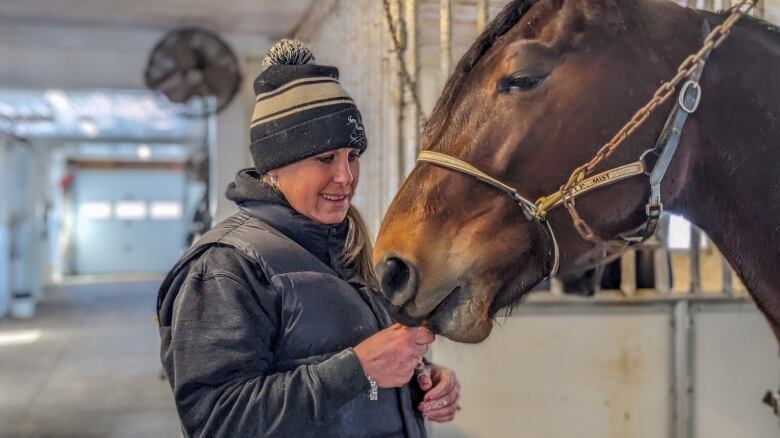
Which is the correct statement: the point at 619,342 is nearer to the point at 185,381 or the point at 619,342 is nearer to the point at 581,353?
the point at 581,353

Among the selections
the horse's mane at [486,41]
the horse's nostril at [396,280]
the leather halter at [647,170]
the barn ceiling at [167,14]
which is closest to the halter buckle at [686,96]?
the leather halter at [647,170]

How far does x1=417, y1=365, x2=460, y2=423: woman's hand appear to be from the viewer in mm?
1009

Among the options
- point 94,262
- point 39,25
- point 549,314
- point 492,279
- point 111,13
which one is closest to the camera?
point 492,279

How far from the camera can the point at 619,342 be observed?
2.27 m

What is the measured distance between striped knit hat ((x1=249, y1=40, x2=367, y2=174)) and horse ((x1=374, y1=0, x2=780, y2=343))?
0.21m

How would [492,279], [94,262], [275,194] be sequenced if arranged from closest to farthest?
[492,279] → [275,194] → [94,262]

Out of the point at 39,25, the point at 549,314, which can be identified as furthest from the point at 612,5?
the point at 39,25

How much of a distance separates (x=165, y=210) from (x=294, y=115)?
48.9ft

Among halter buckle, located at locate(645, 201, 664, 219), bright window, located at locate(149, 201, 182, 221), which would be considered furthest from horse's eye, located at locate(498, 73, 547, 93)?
bright window, located at locate(149, 201, 182, 221)

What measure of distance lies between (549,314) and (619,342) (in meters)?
0.29

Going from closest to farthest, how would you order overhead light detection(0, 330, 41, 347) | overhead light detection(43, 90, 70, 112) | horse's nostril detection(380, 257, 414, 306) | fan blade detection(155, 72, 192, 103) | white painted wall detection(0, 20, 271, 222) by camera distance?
horse's nostril detection(380, 257, 414, 306) < fan blade detection(155, 72, 192, 103) < white painted wall detection(0, 20, 271, 222) < overhead light detection(0, 330, 41, 347) < overhead light detection(43, 90, 70, 112)

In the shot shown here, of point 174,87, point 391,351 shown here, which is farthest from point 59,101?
point 391,351

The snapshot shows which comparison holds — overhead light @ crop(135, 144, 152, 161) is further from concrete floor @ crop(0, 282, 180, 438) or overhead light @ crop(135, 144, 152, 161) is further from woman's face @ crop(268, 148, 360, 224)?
woman's face @ crop(268, 148, 360, 224)

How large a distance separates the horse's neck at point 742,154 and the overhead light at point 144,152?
1184cm
